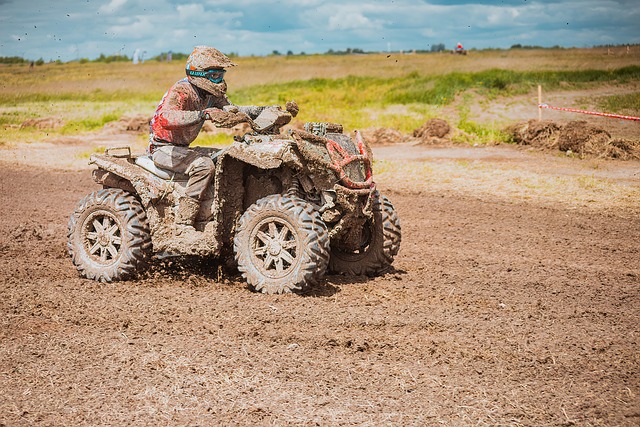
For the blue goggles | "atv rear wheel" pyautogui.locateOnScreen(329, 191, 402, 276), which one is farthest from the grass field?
the blue goggles

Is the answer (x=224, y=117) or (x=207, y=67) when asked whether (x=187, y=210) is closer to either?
(x=224, y=117)

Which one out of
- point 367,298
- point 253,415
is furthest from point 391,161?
point 253,415

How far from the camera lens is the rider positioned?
825cm

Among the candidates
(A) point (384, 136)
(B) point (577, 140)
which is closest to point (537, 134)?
(B) point (577, 140)

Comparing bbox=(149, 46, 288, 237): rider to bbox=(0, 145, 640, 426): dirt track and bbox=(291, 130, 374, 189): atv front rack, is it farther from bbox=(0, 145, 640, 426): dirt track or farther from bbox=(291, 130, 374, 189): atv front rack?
bbox=(0, 145, 640, 426): dirt track

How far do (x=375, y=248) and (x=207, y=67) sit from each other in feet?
8.64

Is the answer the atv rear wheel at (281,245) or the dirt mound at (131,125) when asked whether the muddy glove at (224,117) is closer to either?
the atv rear wheel at (281,245)

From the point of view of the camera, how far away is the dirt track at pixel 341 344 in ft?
17.2

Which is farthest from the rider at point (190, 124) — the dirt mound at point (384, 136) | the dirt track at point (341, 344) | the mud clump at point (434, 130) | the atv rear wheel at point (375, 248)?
the dirt mound at point (384, 136)

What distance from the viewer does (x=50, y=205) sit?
45.2 feet

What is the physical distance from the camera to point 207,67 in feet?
27.3

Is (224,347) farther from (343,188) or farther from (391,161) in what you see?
(391,161)

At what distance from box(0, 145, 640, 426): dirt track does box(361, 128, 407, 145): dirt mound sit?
1351 cm

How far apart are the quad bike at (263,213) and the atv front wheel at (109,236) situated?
1cm
